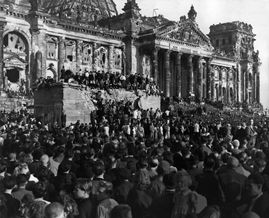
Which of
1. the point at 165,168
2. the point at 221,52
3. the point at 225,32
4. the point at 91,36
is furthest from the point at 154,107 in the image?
the point at 225,32

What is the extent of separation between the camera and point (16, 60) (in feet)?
157

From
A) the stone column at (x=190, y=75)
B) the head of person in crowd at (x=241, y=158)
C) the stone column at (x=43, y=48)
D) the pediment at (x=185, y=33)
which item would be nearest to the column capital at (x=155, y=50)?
the pediment at (x=185, y=33)

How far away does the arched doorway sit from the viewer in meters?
47.5

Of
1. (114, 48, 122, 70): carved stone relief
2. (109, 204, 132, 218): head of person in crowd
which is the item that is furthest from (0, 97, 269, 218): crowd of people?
(114, 48, 122, 70): carved stone relief

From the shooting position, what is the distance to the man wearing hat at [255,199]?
6445mm

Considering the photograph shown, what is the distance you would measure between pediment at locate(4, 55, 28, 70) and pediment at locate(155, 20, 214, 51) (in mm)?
20623

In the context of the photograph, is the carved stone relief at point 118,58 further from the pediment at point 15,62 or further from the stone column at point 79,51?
the pediment at point 15,62

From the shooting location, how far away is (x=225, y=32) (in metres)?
83.8

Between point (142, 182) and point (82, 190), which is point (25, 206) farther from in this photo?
point (142, 182)

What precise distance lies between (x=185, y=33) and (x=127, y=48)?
10.3 m

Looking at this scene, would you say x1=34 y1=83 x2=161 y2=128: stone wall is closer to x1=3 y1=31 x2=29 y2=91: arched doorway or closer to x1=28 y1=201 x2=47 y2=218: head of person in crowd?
x1=3 y1=31 x2=29 y2=91: arched doorway

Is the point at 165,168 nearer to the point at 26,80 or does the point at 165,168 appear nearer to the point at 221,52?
the point at 26,80

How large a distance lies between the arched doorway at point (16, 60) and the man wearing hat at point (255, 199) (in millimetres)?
43060

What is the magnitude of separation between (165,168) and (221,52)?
239ft
